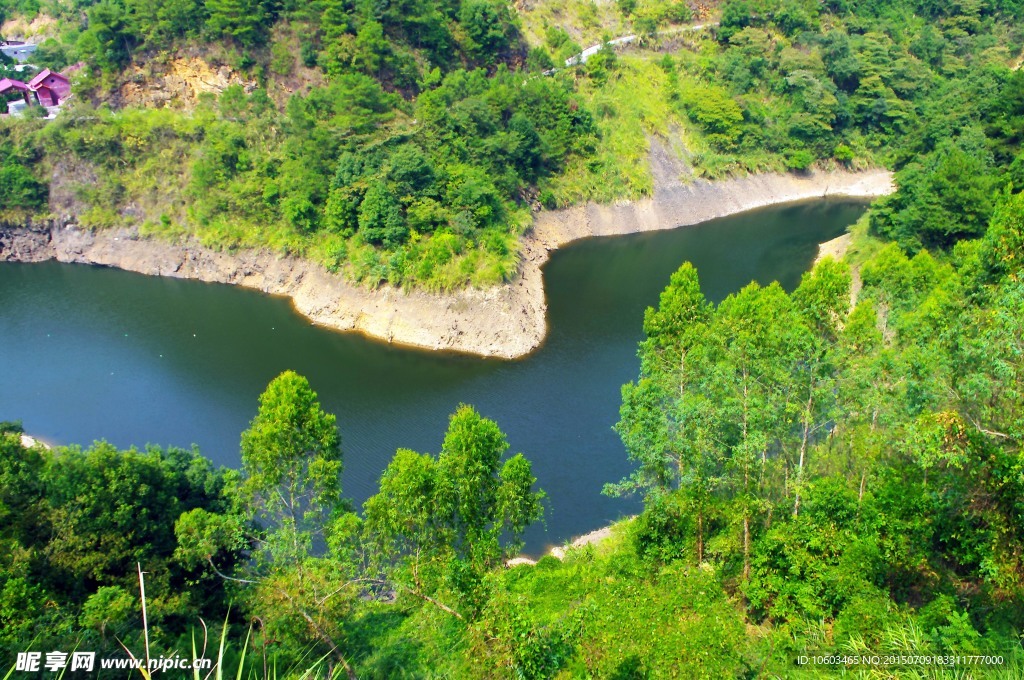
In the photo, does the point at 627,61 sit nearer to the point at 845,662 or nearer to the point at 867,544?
the point at 867,544

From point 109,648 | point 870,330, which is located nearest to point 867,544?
point 870,330

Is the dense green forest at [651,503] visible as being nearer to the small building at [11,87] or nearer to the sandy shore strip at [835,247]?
the sandy shore strip at [835,247]

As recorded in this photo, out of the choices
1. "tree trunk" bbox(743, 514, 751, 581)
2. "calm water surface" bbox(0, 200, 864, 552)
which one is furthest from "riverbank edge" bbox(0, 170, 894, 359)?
"tree trunk" bbox(743, 514, 751, 581)

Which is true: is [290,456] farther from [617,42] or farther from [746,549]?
[617,42]

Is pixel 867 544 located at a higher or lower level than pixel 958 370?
lower

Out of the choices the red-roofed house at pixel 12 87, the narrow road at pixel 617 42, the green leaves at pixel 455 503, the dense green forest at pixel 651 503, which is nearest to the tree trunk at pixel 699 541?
the dense green forest at pixel 651 503

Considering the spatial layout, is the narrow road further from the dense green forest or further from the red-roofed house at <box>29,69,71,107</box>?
the red-roofed house at <box>29,69,71,107</box>

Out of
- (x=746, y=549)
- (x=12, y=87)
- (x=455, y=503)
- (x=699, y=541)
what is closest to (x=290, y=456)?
(x=455, y=503)
